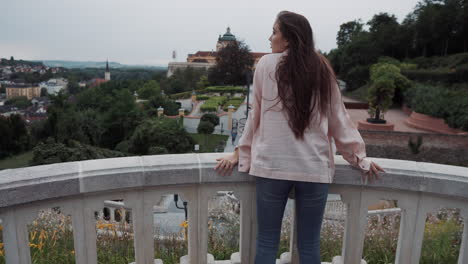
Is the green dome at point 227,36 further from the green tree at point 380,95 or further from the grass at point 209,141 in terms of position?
the green tree at point 380,95

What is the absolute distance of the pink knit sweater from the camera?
5.17 feet

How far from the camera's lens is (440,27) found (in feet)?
115

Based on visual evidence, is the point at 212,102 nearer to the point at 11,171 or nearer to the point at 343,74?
the point at 343,74

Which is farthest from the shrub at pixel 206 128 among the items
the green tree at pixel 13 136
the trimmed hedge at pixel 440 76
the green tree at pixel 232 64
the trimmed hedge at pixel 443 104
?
the green tree at pixel 13 136

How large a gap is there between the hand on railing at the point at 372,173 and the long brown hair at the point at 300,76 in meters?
0.45

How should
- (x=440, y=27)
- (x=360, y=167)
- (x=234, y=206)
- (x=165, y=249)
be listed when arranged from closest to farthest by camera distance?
(x=360, y=167)
(x=165, y=249)
(x=234, y=206)
(x=440, y=27)

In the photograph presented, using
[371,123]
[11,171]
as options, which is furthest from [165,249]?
[371,123]

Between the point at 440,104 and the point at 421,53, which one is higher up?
the point at 421,53

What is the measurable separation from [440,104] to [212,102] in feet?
88.7

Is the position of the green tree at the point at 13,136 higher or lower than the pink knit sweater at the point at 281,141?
lower

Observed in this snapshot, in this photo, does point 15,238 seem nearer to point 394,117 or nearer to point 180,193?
point 180,193

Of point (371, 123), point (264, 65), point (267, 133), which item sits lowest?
point (371, 123)

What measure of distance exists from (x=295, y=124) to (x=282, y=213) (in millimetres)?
438

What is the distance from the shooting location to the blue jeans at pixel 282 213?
164 centimetres
